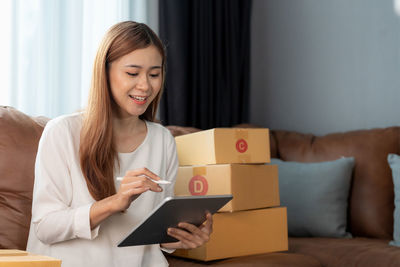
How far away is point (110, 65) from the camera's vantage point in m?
1.48

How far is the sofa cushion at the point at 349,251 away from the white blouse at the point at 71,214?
0.72m

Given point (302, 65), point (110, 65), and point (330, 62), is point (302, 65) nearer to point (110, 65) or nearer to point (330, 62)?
point (330, 62)

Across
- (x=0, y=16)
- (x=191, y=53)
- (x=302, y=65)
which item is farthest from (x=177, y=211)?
(x=302, y=65)

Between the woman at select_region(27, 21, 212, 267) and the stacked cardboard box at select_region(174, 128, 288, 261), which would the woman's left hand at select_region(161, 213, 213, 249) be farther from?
the stacked cardboard box at select_region(174, 128, 288, 261)

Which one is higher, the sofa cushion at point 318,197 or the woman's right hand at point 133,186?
the woman's right hand at point 133,186

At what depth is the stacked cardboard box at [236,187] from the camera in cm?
177

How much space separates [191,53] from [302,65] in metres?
0.71

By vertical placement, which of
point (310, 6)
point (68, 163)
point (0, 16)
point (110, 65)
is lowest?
point (68, 163)

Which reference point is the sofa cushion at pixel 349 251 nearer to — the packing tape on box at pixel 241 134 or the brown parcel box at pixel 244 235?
the brown parcel box at pixel 244 235

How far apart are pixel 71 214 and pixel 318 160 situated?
1.49m

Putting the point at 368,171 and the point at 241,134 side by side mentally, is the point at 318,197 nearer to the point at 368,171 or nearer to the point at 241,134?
the point at 368,171

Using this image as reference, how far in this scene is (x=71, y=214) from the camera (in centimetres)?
132

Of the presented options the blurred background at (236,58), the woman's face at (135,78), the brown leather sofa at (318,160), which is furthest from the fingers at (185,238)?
the blurred background at (236,58)

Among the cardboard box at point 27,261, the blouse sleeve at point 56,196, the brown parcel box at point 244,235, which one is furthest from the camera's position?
the brown parcel box at point 244,235
